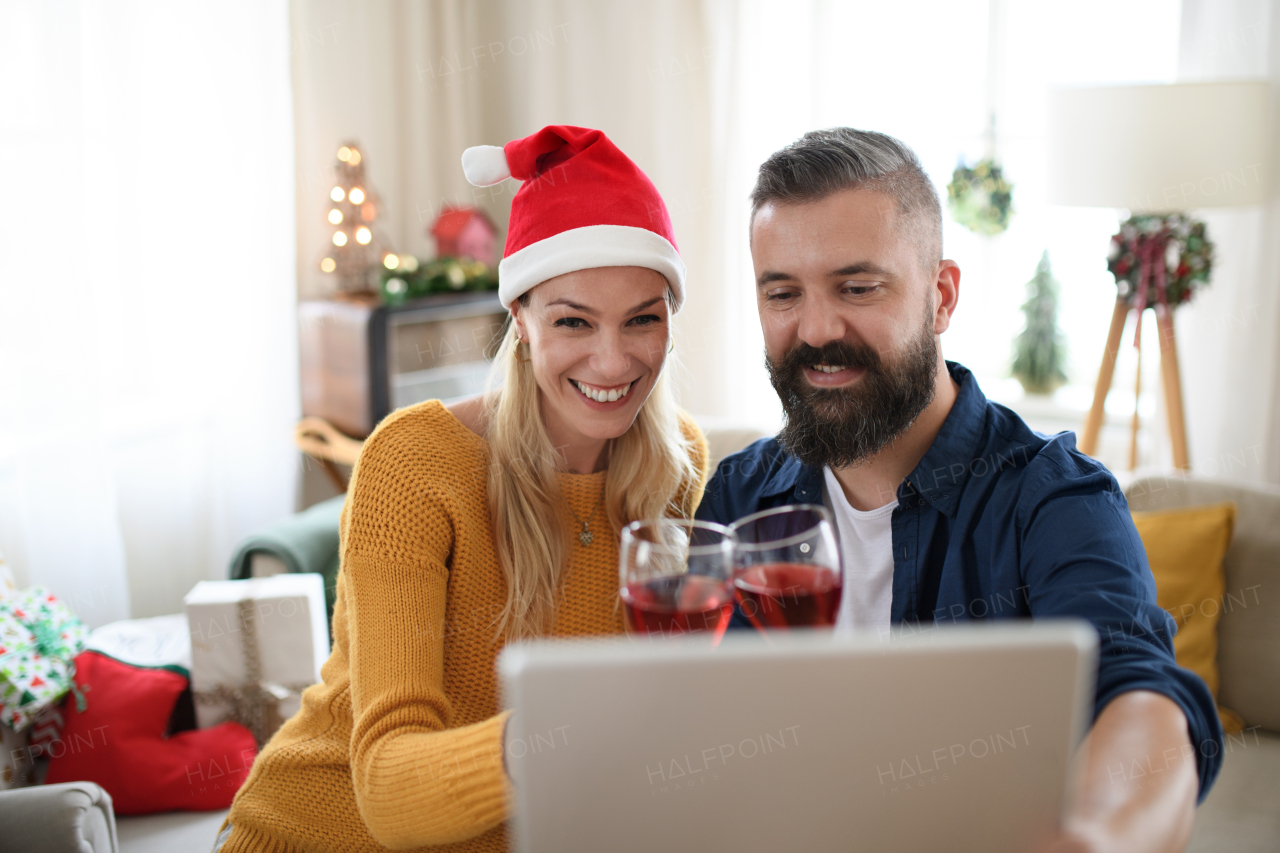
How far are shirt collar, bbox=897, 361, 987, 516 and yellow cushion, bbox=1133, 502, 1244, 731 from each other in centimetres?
88

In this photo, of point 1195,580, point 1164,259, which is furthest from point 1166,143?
point 1195,580

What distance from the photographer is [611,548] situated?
1.40 m

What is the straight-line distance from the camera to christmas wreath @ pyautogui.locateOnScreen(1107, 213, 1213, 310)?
2619 mm

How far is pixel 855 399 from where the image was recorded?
3.87ft

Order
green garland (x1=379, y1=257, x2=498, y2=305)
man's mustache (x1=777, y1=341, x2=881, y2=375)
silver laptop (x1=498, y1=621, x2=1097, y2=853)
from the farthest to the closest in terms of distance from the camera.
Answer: green garland (x1=379, y1=257, x2=498, y2=305)
man's mustache (x1=777, y1=341, x2=881, y2=375)
silver laptop (x1=498, y1=621, x2=1097, y2=853)

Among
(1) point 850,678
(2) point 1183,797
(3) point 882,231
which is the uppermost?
(3) point 882,231

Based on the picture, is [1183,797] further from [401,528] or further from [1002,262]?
[1002,262]

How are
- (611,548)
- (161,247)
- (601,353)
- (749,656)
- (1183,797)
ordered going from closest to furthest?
(749,656) < (1183,797) < (601,353) < (611,548) < (161,247)

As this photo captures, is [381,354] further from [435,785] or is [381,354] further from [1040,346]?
[435,785]

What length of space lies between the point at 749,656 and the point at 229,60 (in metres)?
3.06

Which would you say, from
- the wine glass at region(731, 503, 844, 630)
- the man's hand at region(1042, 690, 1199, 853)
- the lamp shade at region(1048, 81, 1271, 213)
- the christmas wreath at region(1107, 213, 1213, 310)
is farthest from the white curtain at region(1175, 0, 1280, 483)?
the wine glass at region(731, 503, 844, 630)

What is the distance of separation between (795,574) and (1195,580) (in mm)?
1517

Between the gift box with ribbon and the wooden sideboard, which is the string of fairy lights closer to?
the wooden sideboard

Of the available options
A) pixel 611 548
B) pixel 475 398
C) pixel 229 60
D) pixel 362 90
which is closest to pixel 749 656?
pixel 611 548
